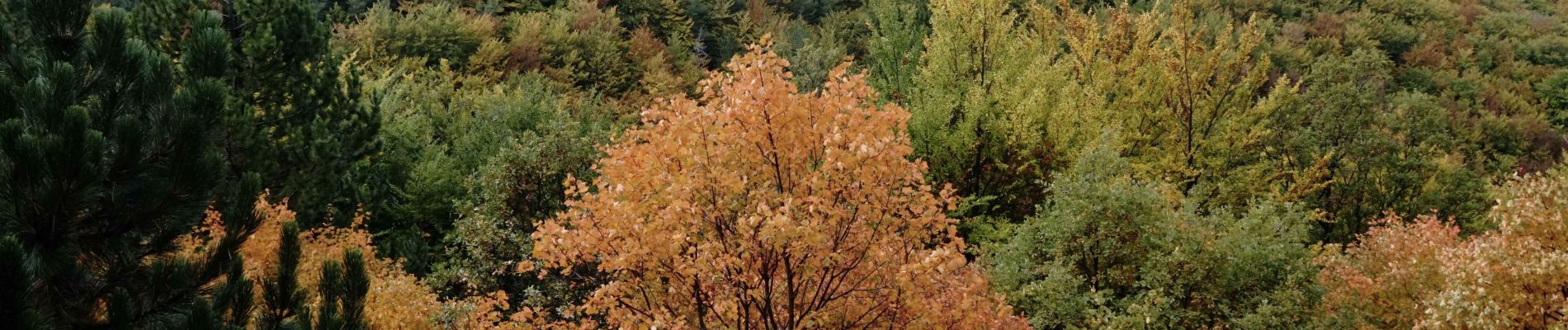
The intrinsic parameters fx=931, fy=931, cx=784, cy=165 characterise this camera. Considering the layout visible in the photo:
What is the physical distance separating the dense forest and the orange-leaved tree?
0.18 ft

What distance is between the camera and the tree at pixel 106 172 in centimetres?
563

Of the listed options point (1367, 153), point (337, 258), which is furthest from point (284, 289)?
point (1367, 153)

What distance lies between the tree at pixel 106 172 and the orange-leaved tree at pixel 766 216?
3528 millimetres

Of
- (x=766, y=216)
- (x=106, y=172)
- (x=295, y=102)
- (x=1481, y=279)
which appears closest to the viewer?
(x=106, y=172)

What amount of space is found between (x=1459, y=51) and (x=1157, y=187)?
154 ft

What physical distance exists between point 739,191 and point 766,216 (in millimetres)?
512

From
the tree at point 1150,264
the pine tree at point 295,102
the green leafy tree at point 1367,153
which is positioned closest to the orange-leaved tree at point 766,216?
the tree at point 1150,264

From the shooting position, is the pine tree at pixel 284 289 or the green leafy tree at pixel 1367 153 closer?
the pine tree at pixel 284 289

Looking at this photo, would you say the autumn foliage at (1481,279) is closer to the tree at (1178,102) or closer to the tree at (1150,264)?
the tree at (1150,264)

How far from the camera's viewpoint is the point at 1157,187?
14.5 meters

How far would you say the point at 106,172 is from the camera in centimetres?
595

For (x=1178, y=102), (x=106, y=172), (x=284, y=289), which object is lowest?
(x=284, y=289)

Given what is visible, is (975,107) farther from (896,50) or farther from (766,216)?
(766,216)

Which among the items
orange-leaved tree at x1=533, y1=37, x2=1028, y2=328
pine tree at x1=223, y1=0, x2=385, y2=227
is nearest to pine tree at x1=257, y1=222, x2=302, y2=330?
orange-leaved tree at x1=533, y1=37, x2=1028, y2=328
